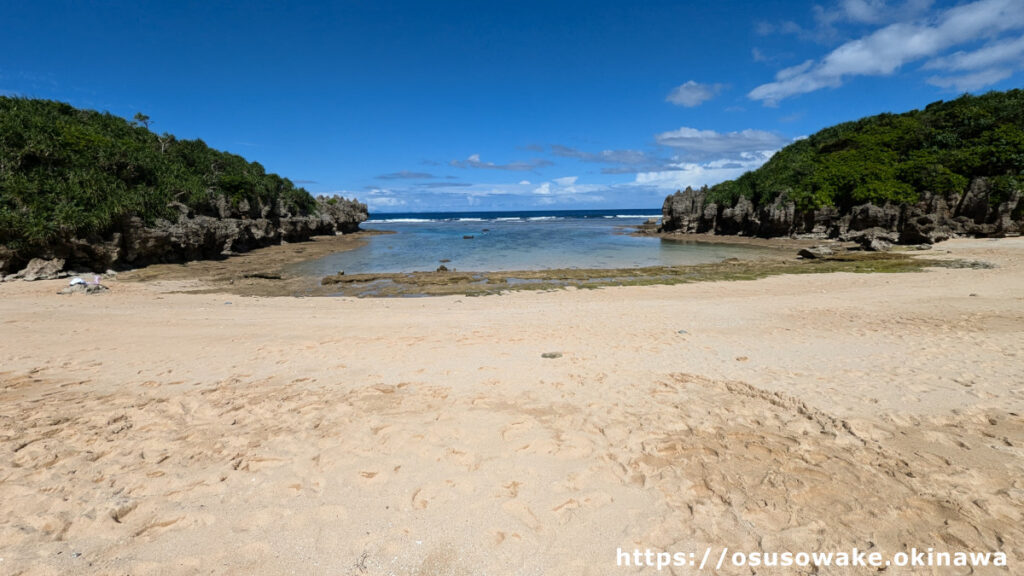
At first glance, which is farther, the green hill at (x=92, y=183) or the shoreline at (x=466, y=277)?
the shoreline at (x=466, y=277)

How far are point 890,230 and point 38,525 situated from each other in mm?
48274

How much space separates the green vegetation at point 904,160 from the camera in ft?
111

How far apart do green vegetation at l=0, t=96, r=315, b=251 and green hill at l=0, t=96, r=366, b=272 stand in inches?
1.8

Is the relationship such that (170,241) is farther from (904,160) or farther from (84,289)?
(904,160)

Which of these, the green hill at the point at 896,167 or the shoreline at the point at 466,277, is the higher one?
the green hill at the point at 896,167

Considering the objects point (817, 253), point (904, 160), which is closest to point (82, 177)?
point (817, 253)

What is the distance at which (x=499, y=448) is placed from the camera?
4754 millimetres

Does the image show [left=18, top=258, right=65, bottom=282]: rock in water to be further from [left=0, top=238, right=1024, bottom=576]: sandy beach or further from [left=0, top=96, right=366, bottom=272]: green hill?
[left=0, top=238, right=1024, bottom=576]: sandy beach

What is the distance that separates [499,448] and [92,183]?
28353mm

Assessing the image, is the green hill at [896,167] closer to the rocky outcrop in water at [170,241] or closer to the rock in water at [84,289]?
the rocky outcrop in water at [170,241]

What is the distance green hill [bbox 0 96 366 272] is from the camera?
61.9 ft

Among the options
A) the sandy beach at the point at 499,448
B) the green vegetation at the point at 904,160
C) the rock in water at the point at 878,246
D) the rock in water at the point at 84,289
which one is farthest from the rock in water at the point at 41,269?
the green vegetation at the point at 904,160

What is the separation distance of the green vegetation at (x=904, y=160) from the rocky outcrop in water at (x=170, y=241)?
5034 centimetres

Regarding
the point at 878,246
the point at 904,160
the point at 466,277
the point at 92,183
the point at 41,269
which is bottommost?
the point at 466,277
